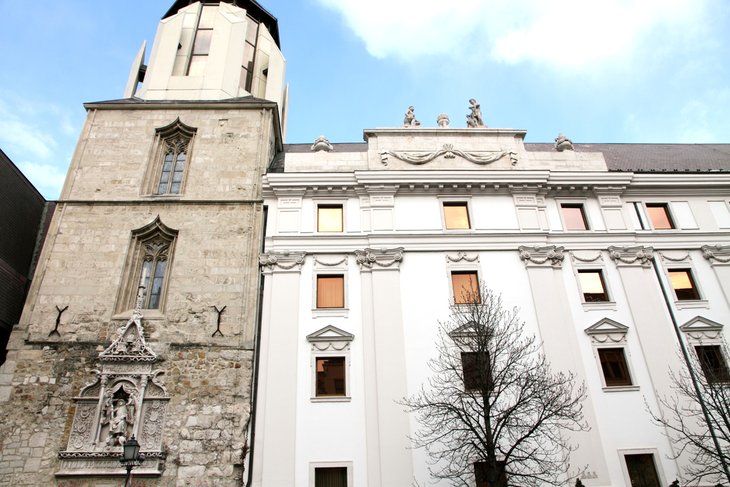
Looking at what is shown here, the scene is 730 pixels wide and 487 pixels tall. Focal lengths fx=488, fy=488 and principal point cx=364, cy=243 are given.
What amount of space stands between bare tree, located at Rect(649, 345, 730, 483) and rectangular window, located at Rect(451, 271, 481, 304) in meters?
6.95

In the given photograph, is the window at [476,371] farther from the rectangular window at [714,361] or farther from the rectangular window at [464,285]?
the rectangular window at [714,361]

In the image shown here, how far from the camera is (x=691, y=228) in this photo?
20234 mm

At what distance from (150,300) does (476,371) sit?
12143mm

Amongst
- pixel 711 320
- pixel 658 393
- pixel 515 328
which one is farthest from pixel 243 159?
pixel 711 320

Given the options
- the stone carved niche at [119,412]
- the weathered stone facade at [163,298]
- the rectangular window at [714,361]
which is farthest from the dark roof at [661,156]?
the stone carved niche at [119,412]

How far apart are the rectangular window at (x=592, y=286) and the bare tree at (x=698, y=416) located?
3.44 m

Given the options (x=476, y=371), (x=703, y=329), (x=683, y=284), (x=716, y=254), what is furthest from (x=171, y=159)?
(x=716, y=254)

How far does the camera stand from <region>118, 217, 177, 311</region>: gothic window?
59.9ft

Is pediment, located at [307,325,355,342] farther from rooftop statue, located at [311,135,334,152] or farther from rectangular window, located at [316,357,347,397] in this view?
rooftop statue, located at [311,135,334,152]

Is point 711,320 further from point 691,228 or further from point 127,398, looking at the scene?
point 127,398

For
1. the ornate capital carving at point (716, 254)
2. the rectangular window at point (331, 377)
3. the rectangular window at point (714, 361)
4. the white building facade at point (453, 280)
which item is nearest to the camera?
the white building facade at point (453, 280)

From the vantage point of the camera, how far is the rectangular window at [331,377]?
53.9ft

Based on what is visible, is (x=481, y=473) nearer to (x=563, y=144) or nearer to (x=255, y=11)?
(x=563, y=144)

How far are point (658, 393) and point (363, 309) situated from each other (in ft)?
34.0
